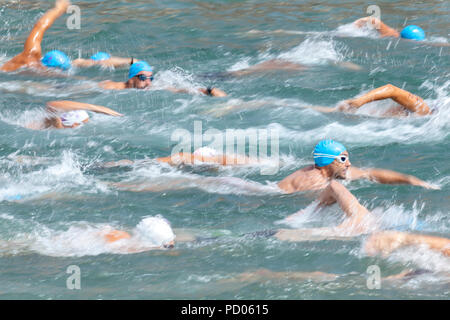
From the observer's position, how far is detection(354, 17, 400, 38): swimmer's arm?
1471 centimetres

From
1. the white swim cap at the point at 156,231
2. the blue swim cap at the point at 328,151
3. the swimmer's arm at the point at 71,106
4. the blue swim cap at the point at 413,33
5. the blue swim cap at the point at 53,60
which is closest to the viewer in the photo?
the white swim cap at the point at 156,231

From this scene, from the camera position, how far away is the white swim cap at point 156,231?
716 centimetres

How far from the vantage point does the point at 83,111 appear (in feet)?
34.9

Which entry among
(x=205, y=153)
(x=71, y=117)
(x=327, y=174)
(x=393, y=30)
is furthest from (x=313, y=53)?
(x=327, y=174)

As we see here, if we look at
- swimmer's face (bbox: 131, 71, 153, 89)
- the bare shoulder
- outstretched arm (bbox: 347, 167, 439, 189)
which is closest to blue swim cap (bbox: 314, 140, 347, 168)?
outstretched arm (bbox: 347, 167, 439, 189)

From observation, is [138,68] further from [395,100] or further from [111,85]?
[395,100]

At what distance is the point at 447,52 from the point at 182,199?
7.21m

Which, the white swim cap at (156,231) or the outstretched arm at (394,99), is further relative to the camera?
the outstretched arm at (394,99)

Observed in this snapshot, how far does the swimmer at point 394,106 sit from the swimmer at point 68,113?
11.2 ft

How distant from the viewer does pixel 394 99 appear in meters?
10.1

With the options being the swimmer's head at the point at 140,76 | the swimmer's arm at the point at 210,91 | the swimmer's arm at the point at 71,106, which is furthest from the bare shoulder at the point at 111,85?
the swimmer's arm at the point at 71,106

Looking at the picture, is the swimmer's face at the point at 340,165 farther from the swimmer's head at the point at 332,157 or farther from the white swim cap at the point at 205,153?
the white swim cap at the point at 205,153

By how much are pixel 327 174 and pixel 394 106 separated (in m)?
2.96
